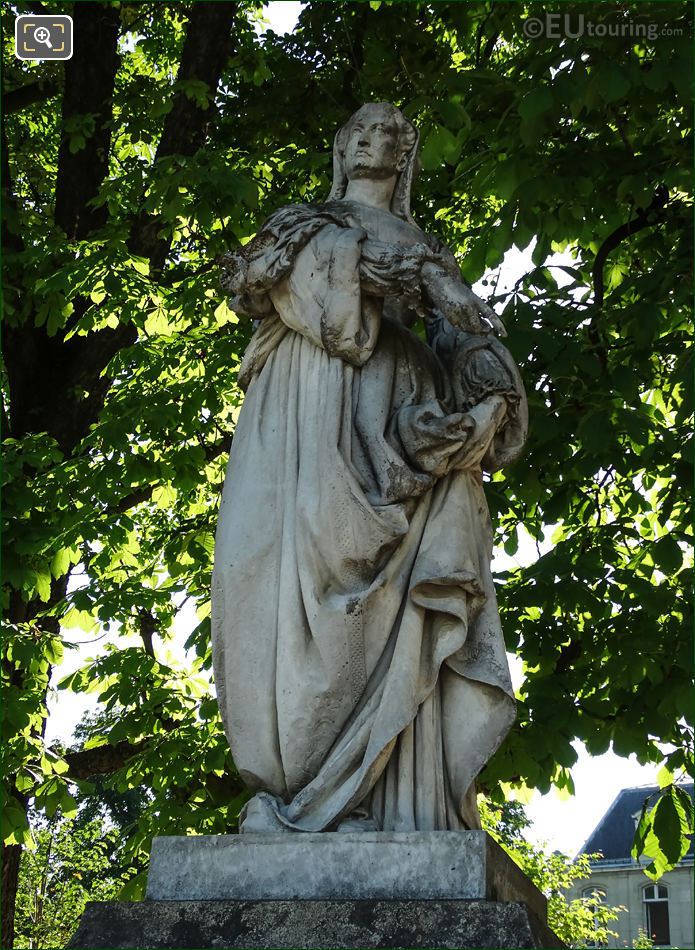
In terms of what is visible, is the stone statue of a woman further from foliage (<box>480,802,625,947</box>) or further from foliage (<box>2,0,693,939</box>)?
foliage (<box>480,802,625,947</box>)

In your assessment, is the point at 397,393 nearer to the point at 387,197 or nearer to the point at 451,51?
the point at 387,197

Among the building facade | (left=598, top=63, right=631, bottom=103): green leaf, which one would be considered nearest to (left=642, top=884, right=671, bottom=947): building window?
the building facade

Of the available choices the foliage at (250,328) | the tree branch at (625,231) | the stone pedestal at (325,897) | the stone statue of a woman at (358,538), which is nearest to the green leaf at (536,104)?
the foliage at (250,328)

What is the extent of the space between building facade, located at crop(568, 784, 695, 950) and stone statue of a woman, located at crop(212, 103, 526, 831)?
134 ft

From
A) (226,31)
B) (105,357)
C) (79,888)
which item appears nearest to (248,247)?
(105,357)

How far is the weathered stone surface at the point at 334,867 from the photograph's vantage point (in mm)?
3715

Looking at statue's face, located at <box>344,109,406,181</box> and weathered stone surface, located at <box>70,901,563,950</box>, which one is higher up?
statue's face, located at <box>344,109,406,181</box>

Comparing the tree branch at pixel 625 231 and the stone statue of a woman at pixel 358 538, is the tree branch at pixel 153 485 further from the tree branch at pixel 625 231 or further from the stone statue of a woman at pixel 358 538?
the stone statue of a woman at pixel 358 538

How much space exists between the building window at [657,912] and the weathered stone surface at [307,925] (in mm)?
43218

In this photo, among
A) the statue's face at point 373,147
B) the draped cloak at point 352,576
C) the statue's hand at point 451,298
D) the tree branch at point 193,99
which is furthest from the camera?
the tree branch at point 193,99

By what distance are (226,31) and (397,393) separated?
6567 mm

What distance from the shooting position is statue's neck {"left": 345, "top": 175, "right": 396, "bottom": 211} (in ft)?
16.6

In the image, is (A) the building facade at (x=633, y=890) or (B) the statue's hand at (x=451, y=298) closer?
(B) the statue's hand at (x=451, y=298)

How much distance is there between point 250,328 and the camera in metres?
8.68
